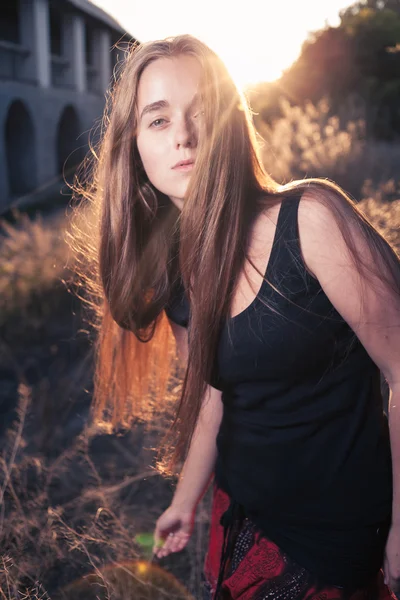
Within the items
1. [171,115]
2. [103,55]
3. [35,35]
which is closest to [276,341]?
[171,115]

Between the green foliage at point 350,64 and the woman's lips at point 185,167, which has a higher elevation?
the green foliage at point 350,64

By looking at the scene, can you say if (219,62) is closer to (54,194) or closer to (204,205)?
(204,205)

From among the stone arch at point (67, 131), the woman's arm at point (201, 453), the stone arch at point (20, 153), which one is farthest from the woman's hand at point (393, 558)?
the stone arch at point (67, 131)

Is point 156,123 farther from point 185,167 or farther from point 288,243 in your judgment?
point 288,243

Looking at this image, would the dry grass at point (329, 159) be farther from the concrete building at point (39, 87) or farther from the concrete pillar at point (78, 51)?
the concrete pillar at point (78, 51)

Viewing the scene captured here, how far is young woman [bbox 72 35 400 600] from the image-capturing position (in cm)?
121

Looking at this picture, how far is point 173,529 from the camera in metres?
1.70

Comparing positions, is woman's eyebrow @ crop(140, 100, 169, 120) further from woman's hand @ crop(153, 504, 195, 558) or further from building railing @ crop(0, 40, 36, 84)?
building railing @ crop(0, 40, 36, 84)

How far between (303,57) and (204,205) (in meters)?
13.6

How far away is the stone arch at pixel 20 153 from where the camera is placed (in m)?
15.6

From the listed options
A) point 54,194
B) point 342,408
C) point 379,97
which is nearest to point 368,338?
point 342,408

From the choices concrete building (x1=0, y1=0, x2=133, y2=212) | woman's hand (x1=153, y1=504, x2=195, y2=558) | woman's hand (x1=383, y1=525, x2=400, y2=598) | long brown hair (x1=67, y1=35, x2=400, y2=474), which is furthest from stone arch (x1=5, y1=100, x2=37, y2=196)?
woman's hand (x1=383, y1=525, x2=400, y2=598)

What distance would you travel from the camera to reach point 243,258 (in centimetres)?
132

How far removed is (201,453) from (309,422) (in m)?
0.43
